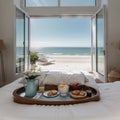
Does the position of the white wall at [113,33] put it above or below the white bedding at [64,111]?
above

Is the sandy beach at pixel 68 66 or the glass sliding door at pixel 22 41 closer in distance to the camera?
the glass sliding door at pixel 22 41

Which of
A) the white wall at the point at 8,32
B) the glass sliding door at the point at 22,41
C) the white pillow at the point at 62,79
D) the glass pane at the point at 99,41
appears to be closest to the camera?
the white pillow at the point at 62,79

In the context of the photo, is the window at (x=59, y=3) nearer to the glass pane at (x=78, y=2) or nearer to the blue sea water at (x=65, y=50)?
the glass pane at (x=78, y=2)

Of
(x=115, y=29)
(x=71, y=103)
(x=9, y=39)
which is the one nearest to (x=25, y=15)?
(x=9, y=39)

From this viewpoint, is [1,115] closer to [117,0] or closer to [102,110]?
[102,110]

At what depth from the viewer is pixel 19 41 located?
5.33 metres

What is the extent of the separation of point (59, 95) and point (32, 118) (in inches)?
28.5

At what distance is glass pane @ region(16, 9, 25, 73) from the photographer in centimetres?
515

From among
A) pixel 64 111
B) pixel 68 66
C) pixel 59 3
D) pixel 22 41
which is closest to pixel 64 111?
pixel 64 111

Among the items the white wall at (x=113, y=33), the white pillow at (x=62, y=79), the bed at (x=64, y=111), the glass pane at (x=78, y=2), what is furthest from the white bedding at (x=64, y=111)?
the glass pane at (x=78, y=2)

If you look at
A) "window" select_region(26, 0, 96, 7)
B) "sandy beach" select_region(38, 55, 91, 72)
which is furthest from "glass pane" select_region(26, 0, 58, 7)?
"sandy beach" select_region(38, 55, 91, 72)

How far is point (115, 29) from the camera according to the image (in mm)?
4812

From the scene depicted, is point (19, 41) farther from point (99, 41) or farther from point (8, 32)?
point (99, 41)

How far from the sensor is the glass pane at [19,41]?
5152 mm
